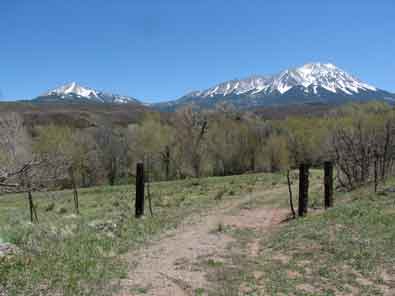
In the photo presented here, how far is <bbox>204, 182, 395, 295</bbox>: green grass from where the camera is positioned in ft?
25.6

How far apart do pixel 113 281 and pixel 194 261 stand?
240 cm

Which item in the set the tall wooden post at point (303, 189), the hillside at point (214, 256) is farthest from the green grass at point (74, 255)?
the tall wooden post at point (303, 189)

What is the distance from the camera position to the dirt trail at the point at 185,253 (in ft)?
25.5

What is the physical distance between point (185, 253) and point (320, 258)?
3432 millimetres

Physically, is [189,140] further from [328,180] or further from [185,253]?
[185,253]

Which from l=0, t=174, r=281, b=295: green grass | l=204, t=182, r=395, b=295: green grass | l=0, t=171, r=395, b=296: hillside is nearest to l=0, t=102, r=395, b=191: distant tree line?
l=0, t=174, r=281, b=295: green grass

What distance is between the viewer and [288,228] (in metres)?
13.5

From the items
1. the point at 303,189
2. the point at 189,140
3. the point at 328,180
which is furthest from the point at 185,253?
the point at 189,140

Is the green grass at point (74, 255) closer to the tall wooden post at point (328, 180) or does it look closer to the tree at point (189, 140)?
the tall wooden post at point (328, 180)

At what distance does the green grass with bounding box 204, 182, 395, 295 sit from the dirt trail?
0.51 meters

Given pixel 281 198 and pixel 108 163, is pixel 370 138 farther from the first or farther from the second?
pixel 108 163

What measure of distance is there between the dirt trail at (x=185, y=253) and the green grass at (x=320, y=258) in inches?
20.2

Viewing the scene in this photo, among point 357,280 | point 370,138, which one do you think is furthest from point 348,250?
point 370,138

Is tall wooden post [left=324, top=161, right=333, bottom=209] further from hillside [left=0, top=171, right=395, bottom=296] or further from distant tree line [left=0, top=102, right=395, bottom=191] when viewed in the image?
distant tree line [left=0, top=102, right=395, bottom=191]
